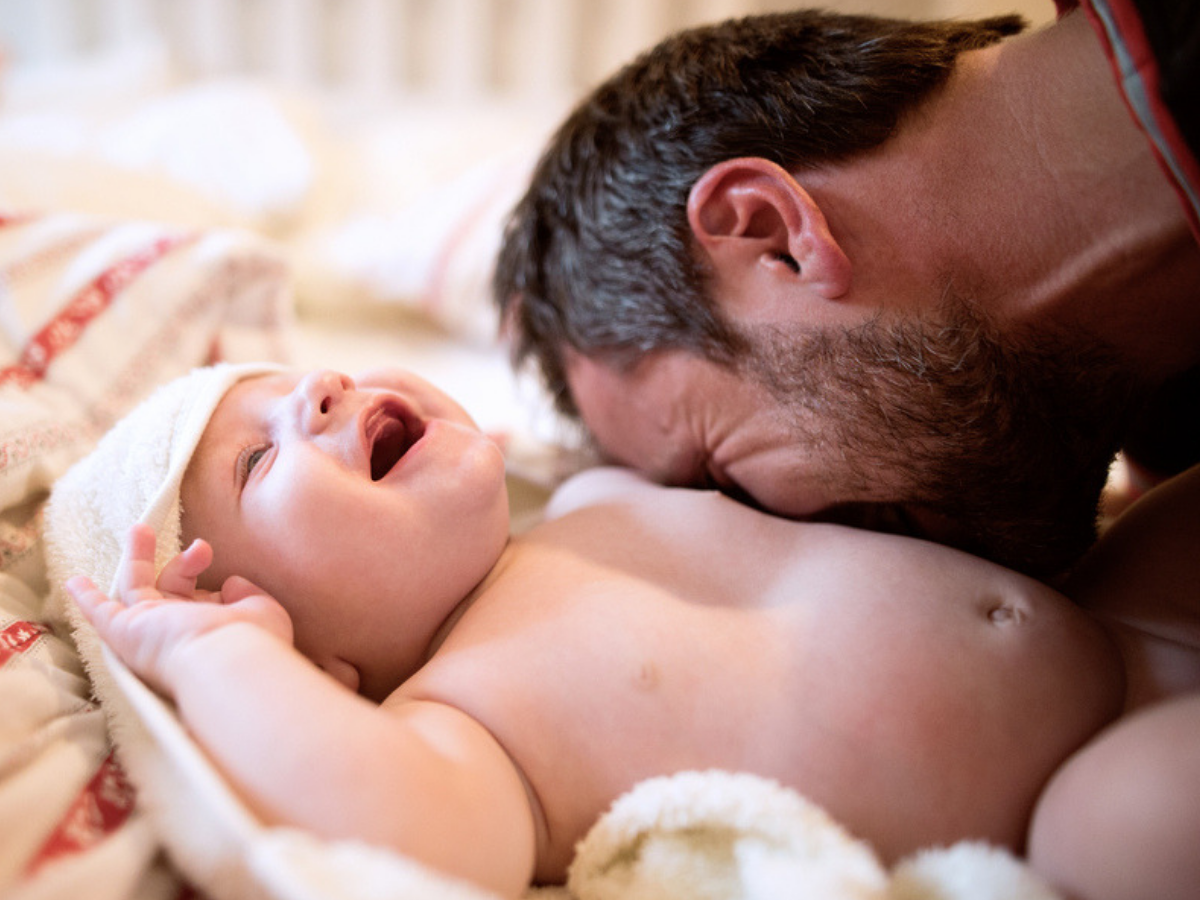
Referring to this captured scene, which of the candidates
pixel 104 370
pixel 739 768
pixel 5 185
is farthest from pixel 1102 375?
pixel 5 185

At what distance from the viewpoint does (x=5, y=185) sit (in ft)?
4.96

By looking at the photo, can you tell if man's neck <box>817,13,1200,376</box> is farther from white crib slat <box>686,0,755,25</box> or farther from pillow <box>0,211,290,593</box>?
white crib slat <box>686,0,755,25</box>

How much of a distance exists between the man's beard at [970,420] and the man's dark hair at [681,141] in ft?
0.41

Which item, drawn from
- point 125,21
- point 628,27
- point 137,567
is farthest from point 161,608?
point 125,21

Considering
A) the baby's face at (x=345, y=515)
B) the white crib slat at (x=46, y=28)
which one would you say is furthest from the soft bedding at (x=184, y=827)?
the white crib slat at (x=46, y=28)

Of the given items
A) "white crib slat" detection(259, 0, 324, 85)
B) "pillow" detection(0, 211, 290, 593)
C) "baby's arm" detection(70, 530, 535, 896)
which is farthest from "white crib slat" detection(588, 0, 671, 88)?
"baby's arm" detection(70, 530, 535, 896)

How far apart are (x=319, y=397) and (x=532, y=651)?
331mm

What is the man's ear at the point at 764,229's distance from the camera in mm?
945

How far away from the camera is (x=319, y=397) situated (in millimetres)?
917

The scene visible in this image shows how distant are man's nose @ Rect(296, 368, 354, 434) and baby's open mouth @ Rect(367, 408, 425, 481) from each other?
6 cm

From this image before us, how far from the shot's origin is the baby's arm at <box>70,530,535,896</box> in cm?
65

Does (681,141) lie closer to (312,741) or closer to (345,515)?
(345,515)

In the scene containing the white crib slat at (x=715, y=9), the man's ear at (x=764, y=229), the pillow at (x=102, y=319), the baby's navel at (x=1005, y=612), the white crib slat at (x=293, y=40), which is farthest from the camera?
the white crib slat at (x=293, y=40)

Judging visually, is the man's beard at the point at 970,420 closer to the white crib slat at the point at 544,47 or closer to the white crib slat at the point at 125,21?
the white crib slat at the point at 544,47
